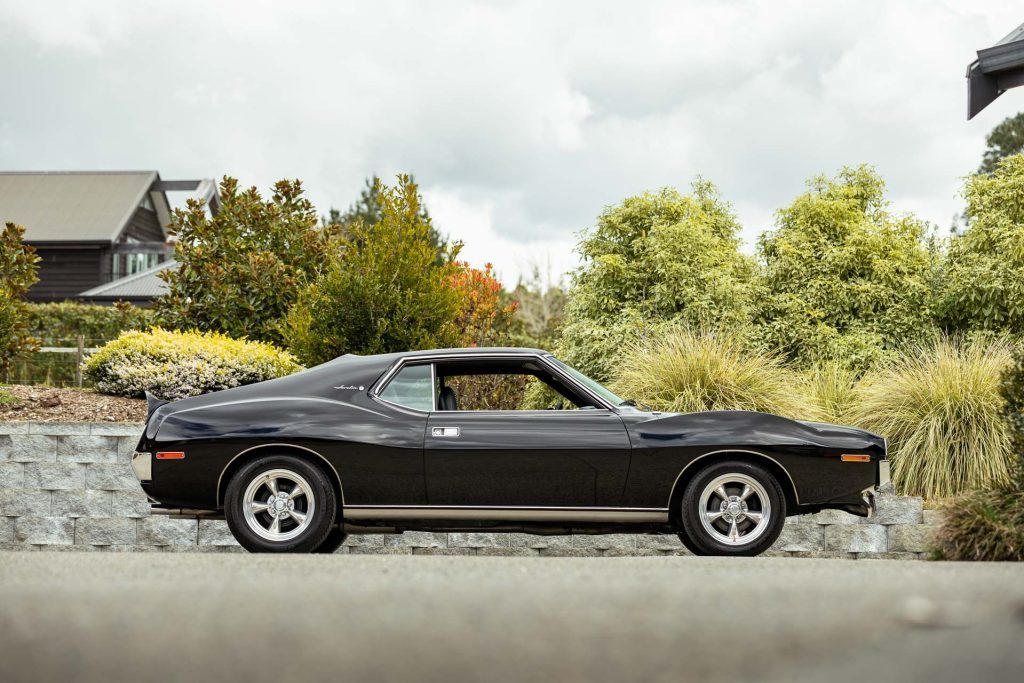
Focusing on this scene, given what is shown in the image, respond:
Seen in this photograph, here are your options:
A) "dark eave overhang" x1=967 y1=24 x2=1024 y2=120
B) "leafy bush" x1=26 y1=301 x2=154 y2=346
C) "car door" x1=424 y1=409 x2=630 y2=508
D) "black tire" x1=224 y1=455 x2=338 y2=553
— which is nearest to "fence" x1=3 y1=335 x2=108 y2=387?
"leafy bush" x1=26 y1=301 x2=154 y2=346

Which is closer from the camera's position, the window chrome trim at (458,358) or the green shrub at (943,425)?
the window chrome trim at (458,358)

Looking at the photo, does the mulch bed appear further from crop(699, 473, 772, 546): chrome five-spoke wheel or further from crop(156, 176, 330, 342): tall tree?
crop(699, 473, 772, 546): chrome five-spoke wheel

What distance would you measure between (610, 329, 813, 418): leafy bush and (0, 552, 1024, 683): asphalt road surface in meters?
6.02

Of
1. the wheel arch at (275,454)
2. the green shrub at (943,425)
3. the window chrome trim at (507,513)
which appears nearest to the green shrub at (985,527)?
the window chrome trim at (507,513)

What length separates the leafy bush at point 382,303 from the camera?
41.7ft

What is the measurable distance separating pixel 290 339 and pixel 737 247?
7780 mm

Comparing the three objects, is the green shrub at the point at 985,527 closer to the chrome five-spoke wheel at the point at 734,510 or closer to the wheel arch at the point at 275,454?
the chrome five-spoke wheel at the point at 734,510

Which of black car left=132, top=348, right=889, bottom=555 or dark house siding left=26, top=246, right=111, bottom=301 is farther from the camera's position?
dark house siding left=26, top=246, right=111, bottom=301

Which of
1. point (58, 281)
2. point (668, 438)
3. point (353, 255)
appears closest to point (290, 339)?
point (353, 255)

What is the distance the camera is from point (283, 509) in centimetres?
706

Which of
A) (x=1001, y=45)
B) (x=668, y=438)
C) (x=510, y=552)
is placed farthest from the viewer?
(x=1001, y=45)

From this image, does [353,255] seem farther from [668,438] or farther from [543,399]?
[668,438]

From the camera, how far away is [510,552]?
901 cm

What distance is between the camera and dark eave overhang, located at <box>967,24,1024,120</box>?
46.3 feet
